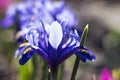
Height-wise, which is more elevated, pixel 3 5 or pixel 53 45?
pixel 53 45

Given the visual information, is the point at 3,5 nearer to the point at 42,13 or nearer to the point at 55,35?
the point at 42,13

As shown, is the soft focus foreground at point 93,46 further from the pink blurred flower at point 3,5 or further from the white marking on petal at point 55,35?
the white marking on petal at point 55,35

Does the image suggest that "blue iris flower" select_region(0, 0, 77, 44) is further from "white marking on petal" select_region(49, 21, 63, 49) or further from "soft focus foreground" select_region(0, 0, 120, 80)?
"white marking on petal" select_region(49, 21, 63, 49)

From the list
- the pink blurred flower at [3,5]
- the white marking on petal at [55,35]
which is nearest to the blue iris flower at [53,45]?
the white marking on petal at [55,35]

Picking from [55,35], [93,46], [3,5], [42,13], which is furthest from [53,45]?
[3,5]

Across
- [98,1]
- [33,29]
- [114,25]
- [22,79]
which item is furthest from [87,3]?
[33,29]

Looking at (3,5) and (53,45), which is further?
(3,5)
